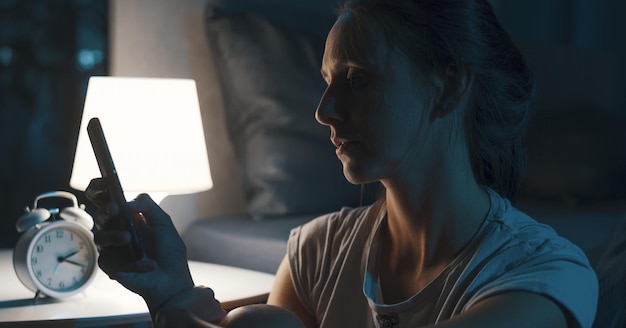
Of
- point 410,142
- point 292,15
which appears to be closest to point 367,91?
point 410,142

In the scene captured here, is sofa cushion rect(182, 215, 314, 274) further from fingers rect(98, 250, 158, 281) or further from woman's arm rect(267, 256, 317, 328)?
fingers rect(98, 250, 158, 281)

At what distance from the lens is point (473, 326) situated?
0.95m

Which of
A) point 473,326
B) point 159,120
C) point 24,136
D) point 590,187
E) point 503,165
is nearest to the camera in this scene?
point 473,326

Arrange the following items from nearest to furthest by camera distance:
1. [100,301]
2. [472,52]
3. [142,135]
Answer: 1. [472,52]
2. [100,301]
3. [142,135]

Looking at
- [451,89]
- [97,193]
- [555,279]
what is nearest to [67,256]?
[97,193]

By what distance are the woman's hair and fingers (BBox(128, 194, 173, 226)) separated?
1.23 feet

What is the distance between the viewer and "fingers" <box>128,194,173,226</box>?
3.22 feet

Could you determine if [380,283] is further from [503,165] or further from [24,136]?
[24,136]

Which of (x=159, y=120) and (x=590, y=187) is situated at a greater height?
(x=159, y=120)

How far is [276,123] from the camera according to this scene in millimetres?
2270

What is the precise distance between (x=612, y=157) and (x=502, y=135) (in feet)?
4.32

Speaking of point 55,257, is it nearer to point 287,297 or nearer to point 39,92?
point 287,297

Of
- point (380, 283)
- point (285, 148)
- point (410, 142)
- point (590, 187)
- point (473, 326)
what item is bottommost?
point (590, 187)

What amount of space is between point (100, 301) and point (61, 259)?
0.33 ft
